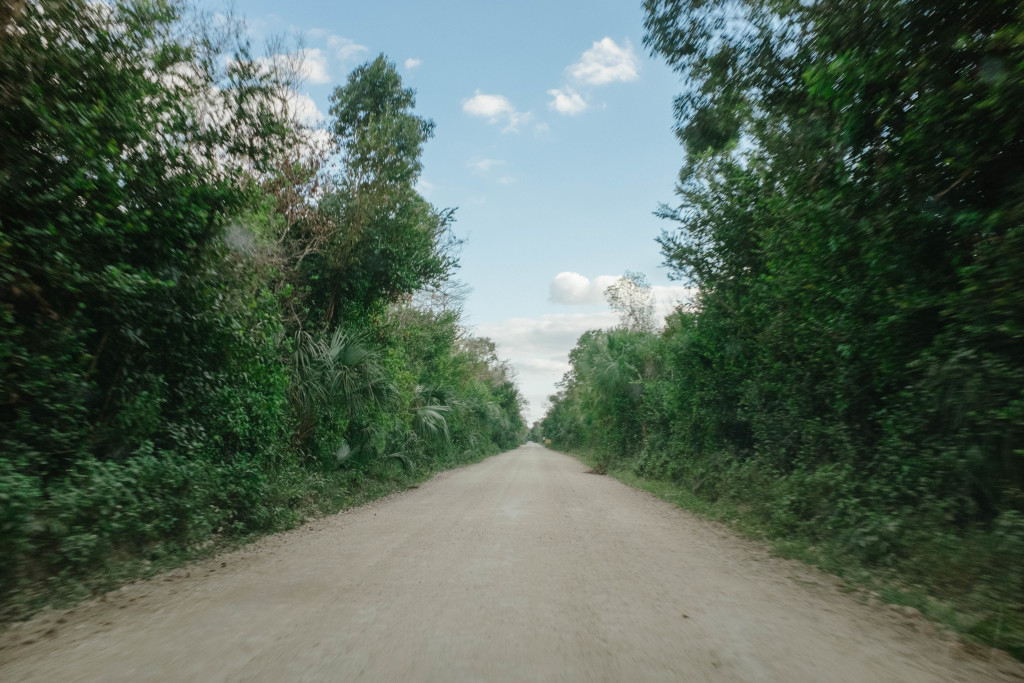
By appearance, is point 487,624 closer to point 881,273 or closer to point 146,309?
point 146,309

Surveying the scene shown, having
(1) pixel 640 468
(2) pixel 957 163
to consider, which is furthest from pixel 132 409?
(1) pixel 640 468

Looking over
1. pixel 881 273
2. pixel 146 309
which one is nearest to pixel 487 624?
pixel 146 309

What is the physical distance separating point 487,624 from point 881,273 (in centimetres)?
682

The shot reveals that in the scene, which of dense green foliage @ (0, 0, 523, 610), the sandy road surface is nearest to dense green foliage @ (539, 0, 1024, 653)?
the sandy road surface

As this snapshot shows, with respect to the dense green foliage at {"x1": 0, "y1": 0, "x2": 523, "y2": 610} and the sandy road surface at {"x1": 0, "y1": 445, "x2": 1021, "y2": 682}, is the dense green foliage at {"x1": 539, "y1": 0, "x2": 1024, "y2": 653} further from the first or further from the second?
the dense green foliage at {"x1": 0, "y1": 0, "x2": 523, "y2": 610}

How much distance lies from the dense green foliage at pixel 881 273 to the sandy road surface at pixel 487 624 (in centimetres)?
128

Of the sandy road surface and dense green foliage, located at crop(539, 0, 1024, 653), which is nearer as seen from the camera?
the sandy road surface

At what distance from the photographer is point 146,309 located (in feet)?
25.7

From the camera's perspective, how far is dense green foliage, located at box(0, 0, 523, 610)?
6043mm

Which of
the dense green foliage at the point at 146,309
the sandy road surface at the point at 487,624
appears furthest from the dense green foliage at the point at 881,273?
the dense green foliage at the point at 146,309

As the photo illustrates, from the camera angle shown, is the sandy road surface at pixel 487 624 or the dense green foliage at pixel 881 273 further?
the dense green foliage at pixel 881 273

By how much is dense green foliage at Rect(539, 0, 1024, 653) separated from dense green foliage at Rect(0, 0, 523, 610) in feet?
25.7

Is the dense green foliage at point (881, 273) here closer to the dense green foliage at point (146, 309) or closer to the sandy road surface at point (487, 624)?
the sandy road surface at point (487, 624)

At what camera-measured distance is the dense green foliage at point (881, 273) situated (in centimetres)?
590
